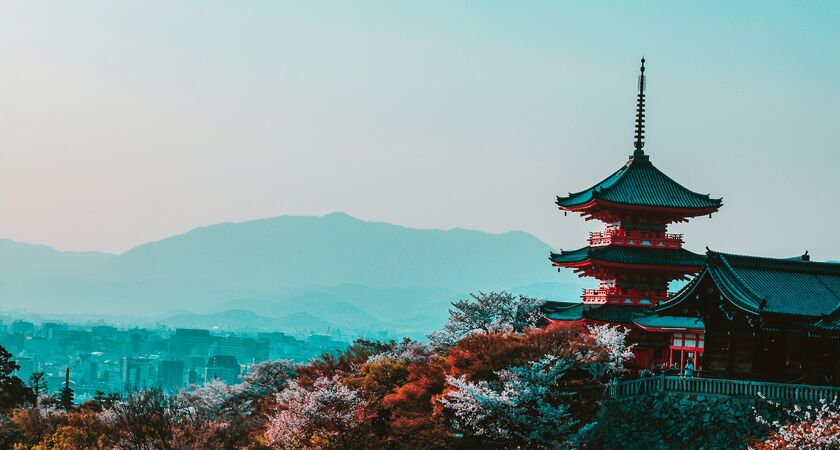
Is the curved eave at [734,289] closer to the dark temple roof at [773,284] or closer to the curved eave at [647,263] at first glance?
the dark temple roof at [773,284]

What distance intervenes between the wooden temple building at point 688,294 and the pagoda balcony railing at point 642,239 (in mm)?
48

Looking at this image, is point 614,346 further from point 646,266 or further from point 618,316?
point 646,266

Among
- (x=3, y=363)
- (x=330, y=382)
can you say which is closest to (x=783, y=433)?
(x=330, y=382)

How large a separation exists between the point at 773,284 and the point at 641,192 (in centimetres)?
1738

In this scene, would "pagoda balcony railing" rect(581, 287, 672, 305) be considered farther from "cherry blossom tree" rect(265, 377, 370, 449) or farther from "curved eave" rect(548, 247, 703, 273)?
"cherry blossom tree" rect(265, 377, 370, 449)

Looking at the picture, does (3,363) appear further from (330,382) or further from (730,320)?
(730,320)

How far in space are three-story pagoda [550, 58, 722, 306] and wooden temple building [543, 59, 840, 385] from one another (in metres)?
0.05

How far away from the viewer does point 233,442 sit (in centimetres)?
5894

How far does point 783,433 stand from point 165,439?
27330 mm

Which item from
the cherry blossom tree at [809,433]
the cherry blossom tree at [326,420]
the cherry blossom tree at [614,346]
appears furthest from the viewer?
the cherry blossom tree at [326,420]

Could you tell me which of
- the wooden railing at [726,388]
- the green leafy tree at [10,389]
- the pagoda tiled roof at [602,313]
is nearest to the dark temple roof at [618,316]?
the pagoda tiled roof at [602,313]

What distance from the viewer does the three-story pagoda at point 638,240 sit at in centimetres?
6072

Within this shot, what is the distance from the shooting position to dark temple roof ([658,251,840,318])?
43.3 meters

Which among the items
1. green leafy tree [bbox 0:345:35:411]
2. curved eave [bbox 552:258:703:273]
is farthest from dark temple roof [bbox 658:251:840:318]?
green leafy tree [bbox 0:345:35:411]
